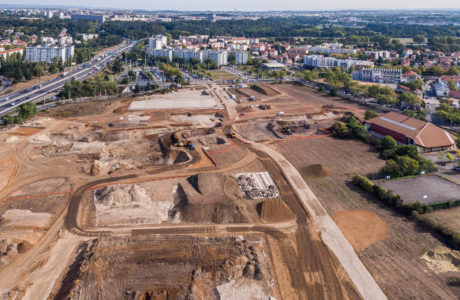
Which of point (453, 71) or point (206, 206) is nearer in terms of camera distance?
point (206, 206)

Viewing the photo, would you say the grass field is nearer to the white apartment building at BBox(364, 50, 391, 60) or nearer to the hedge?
the white apartment building at BBox(364, 50, 391, 60)

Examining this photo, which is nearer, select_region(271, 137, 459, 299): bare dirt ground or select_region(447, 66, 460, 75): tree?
select_region(271, 137, 459, 299): bare dirt ground

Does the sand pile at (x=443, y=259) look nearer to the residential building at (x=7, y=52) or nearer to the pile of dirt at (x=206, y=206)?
the pile of dirt at (x=206, y=206)

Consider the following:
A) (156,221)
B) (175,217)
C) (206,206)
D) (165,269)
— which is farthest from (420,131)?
(165,269)

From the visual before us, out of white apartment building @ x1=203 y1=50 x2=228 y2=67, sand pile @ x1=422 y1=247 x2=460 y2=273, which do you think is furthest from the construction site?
white apartment building @ x1=203 y1=50 x2=228 y2=67

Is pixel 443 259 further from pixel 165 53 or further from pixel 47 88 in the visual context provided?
pixel 165 53

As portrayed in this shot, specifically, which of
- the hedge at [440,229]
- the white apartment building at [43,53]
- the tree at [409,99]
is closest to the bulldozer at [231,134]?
the hedge at [440,229]

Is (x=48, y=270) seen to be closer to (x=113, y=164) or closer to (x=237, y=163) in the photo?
(x=113, y=164)
